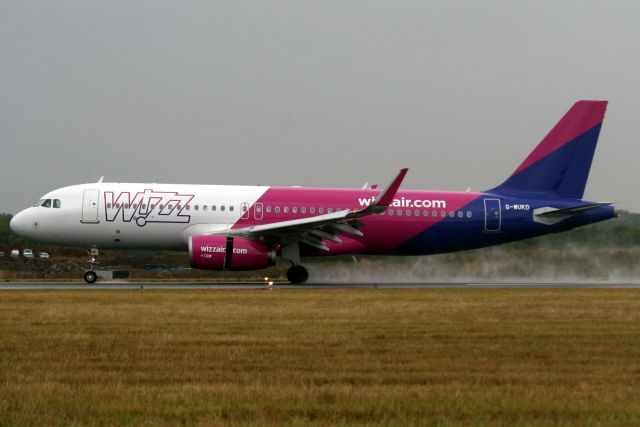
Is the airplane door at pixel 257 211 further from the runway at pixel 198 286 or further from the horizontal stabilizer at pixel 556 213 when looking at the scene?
the horizontal stabilizer at pixel 556 213

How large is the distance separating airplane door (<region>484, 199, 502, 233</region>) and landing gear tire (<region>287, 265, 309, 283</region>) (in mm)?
7096

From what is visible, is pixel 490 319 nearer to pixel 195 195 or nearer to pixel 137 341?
pixel 137 341

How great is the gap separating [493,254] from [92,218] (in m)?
16.5

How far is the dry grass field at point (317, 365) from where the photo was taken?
855 centimetres

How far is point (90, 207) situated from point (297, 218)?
7082 mm

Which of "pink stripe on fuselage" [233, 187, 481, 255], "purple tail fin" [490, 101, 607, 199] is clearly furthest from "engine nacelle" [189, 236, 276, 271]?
"purple tail fin" [490, 101, 607, 199]

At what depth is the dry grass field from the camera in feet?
28.0

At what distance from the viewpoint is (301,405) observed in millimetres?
8852

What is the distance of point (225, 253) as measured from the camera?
99.1 feet

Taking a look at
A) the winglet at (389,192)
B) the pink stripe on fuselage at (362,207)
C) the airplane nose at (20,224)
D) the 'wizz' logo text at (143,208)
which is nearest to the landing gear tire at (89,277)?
the 'wizz' logo text at (143,208)

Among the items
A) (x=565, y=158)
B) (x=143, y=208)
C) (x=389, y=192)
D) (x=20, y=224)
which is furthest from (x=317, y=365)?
(x=565, y=158)

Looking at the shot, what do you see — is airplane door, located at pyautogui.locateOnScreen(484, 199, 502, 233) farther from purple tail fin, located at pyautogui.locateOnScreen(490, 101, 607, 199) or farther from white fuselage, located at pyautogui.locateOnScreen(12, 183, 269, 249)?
white fuselage, located at pyautogui.locateOnScreen(12, 183, 269, 249)

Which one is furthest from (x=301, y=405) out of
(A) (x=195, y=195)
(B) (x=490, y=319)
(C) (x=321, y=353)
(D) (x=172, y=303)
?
(A) (x=195, y=195)

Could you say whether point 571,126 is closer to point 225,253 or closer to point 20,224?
point 225,253
